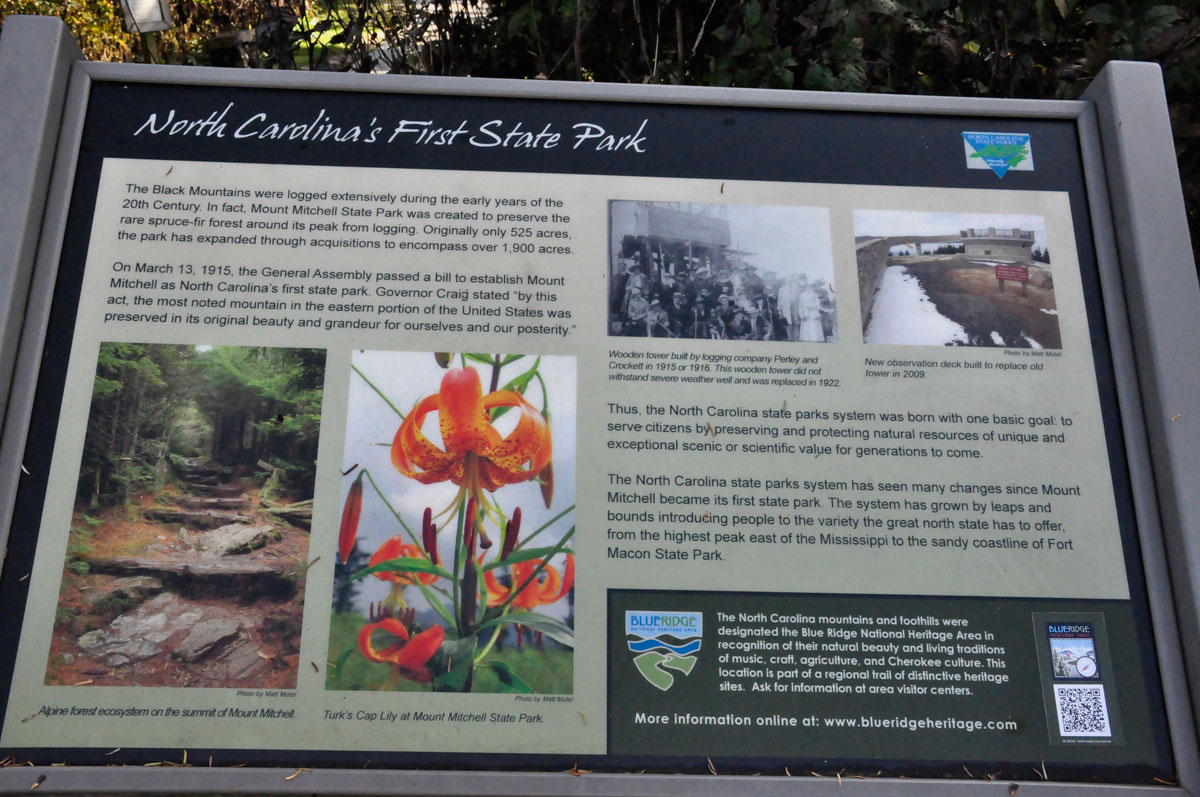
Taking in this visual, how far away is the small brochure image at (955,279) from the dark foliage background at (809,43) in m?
1.00

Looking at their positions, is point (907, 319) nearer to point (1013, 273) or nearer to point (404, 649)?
point (1013, 273)

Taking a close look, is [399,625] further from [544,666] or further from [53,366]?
[53,366]

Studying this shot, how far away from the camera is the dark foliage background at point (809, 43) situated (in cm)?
273

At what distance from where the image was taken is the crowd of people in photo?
188 centimetres

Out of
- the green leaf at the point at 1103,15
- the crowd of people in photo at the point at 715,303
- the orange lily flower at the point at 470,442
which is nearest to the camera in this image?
the orange lily flower at the point at 470,442

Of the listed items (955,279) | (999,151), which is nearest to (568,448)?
(955,279)

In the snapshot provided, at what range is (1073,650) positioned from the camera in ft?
5.68

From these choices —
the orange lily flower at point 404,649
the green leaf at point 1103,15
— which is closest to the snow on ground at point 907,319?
the orange lily flower at point 404,649

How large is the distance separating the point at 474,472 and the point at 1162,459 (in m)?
1.58

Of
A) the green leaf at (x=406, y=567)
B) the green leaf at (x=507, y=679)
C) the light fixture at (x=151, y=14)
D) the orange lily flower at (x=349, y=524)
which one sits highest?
the light fixture at (x=151, y=14)

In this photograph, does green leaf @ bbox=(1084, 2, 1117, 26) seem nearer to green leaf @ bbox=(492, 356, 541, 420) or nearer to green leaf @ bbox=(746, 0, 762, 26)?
green leaf @ bbox=(746, 0, 762, 26)

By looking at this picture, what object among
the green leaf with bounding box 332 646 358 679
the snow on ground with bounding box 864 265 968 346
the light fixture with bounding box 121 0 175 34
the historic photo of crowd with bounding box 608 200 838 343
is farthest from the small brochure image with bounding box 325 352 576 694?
the light fixture with bounding box 121 0 175 34

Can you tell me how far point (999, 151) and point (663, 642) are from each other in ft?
4.99

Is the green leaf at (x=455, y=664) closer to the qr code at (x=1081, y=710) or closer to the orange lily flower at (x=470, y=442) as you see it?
the orange lily flower at (x=470, y=442)
